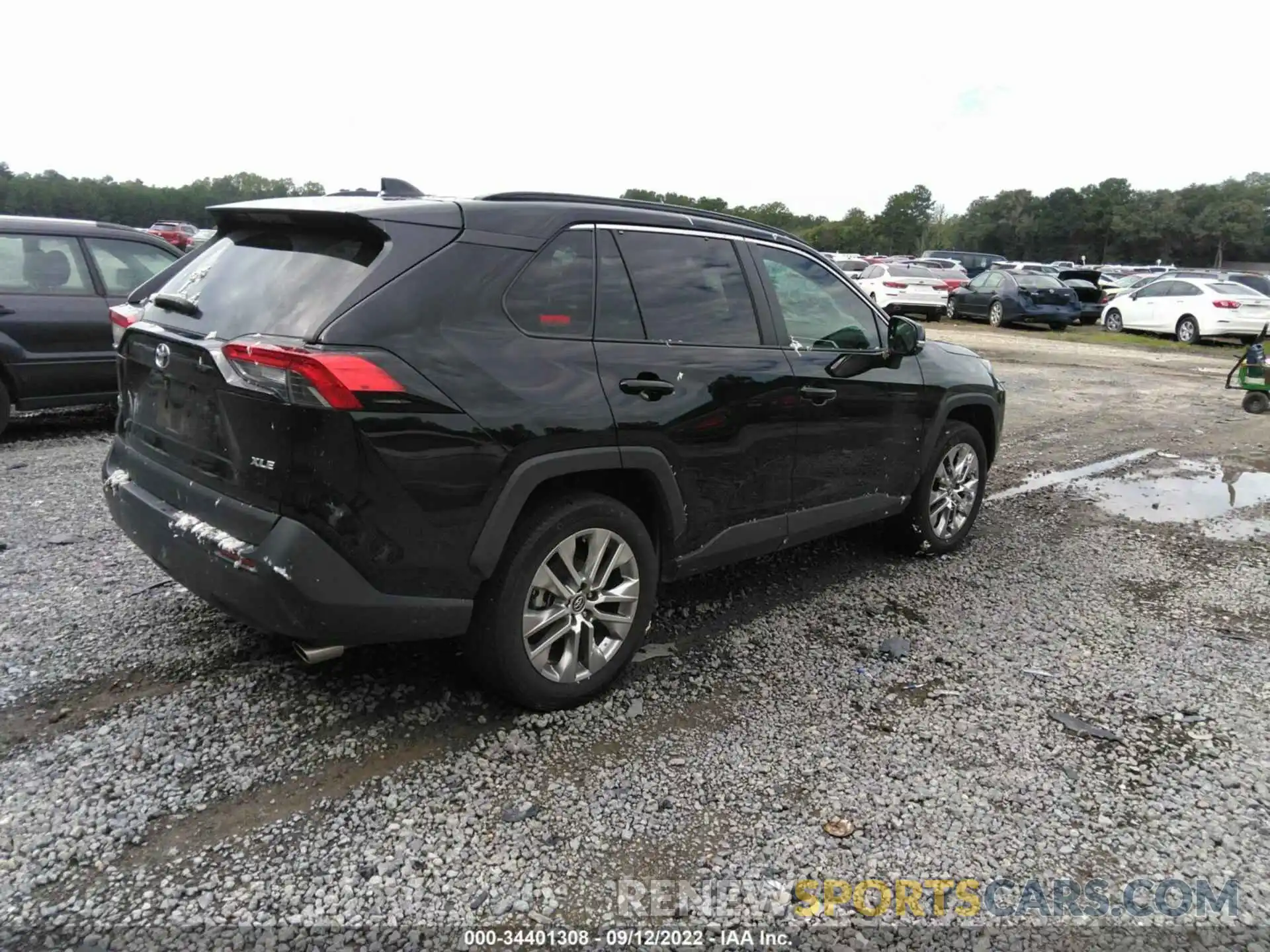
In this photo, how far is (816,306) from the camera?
440 cm

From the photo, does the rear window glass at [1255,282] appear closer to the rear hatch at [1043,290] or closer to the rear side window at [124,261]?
the rear hatch at [1043,290]

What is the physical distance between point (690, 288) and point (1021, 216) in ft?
340

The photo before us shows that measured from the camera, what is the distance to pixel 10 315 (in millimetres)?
6887

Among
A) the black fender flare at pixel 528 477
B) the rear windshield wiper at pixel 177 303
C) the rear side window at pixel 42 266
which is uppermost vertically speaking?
the rear side window at pixel 42 266

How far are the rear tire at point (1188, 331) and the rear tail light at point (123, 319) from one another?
2243 cm

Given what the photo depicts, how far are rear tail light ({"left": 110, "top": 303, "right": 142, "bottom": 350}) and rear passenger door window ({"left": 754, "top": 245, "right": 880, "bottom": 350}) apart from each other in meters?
2.61

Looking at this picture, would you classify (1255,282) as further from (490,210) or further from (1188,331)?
(490,210)

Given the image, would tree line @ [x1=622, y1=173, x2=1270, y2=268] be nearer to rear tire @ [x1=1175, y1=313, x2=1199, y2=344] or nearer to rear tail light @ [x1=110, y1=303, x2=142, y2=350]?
rear tire @ [x1=1175, y1=313, x2=1199, y2=344]

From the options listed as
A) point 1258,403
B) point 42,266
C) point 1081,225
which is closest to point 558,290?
point 42,266

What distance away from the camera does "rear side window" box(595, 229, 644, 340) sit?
3.40 metres

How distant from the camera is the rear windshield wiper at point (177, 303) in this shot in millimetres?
3216

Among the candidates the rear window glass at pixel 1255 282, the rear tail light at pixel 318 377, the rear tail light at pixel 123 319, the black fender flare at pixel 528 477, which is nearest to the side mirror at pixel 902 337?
the black fender flare at pixel 528 477

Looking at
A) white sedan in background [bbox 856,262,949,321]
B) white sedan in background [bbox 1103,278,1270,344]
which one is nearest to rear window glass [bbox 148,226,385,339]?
white sedan in background [bbox 856,262,949,321]

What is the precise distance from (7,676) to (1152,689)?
4588mm
